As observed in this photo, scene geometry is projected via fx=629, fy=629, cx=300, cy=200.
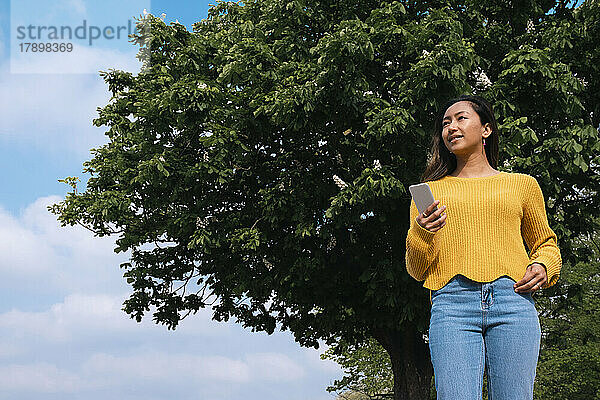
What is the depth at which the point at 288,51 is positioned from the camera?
14289mm

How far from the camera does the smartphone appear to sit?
11.1 ft

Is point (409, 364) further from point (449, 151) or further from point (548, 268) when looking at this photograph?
point (548, 268)

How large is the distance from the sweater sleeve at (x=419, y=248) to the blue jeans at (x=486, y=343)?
29 centimetres

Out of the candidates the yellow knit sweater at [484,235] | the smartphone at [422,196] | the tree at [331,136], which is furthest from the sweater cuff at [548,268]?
the tree at [331,136]

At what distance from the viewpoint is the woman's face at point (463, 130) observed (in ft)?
12.6

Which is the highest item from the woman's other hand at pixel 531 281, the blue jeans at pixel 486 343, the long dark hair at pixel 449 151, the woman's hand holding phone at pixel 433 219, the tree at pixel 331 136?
the tree at pixel 331 136

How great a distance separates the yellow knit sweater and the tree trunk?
1298cm

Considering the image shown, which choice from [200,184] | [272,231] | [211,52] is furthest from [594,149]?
[211,52]

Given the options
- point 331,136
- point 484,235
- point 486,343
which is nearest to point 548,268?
point 484,235

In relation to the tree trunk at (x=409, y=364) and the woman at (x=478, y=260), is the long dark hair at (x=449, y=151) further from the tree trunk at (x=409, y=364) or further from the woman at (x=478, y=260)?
the tree trunk at (x=409, y=364)

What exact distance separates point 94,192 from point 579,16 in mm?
12330

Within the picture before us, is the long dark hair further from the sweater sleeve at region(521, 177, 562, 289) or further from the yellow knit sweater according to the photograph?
the sweater sleeve at region(521, 177, 562, 289)

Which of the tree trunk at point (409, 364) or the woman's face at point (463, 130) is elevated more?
the woman's face at point (463, 130)

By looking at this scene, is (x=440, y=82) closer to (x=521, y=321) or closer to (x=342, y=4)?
(x=342, y=4)
